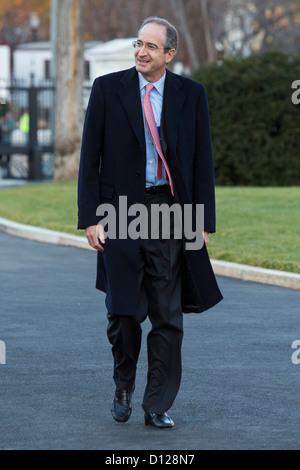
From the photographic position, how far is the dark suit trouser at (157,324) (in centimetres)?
548

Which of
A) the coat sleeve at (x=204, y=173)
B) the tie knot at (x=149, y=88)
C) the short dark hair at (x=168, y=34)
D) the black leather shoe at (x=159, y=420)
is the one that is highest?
the short dark hair at (x=168, y=34)

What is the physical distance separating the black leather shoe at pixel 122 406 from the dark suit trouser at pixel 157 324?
0.12 ft

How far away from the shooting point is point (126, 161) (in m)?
5.41

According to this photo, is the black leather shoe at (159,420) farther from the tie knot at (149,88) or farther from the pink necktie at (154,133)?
the tie knot at (149,88)

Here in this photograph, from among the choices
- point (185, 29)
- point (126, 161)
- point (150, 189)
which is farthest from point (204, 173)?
point (185, 29)

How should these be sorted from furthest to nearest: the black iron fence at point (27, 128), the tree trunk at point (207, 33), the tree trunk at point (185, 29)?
the tree trunk at point (207, 33) < the tree trunk at point (185, 29) < the black iron fence at point (27, 128)

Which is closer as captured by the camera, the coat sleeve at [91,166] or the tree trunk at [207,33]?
the coat sleeve at [91,166]

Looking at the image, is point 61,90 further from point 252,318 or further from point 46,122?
point 252,318

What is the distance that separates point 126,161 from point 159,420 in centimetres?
128

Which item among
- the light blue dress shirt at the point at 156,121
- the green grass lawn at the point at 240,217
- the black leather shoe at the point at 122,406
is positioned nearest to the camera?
the light blue dress shirt at the point at 156,121

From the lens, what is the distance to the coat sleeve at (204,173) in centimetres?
554

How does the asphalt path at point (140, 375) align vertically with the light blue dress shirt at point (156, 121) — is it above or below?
below

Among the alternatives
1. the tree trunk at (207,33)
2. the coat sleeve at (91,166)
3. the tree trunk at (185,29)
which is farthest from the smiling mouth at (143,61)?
the tree trunk at (207,33)

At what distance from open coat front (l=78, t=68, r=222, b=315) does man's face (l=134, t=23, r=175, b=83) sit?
116mm
